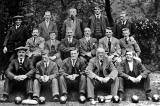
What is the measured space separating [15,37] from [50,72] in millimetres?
2003

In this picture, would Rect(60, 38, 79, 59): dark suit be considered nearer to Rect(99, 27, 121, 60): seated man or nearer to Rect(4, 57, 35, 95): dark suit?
Rect(99, 27, 121, 60): seated man

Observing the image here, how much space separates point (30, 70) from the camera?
823cm

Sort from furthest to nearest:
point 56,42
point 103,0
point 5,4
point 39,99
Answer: point 103,0 → point 5,4 → point 56,42 → point 39,99

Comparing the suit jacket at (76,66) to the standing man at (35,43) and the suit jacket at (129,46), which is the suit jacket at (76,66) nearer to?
the standing man at (35,43)

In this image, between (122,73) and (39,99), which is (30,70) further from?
(122,73)

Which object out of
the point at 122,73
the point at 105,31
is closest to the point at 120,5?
the point at 105,31

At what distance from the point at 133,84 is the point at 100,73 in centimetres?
88

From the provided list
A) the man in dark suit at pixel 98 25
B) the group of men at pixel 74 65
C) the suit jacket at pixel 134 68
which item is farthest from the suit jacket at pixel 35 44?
the suit jacket at pixel 134 68

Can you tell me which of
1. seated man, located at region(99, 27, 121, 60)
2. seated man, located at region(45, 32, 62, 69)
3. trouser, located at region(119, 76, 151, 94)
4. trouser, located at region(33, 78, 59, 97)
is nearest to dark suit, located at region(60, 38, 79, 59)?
seated man, located at region(45, 32, 62, 69)

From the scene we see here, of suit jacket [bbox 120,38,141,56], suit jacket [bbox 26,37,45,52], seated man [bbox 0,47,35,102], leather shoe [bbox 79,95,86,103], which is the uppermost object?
suit jacket [bbox 26,37,45,52]

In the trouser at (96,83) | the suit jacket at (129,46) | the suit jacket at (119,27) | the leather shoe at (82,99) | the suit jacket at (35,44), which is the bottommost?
the leather shoe at (82,99)

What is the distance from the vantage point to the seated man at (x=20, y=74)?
26.4 ft

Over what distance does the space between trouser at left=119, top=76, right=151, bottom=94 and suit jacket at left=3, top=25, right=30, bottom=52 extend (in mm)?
3304

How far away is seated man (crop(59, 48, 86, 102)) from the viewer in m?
8.02
